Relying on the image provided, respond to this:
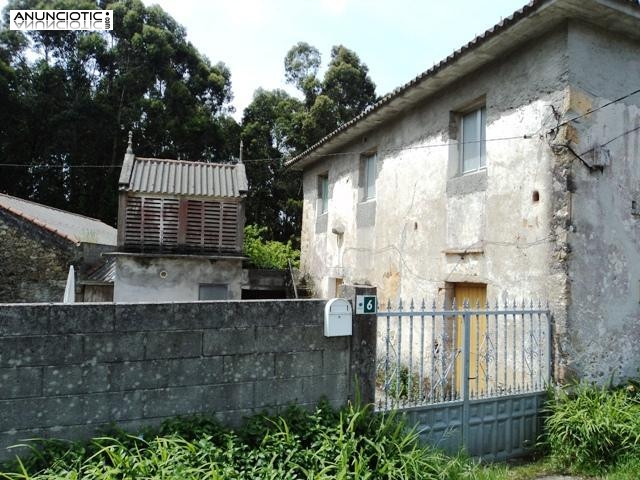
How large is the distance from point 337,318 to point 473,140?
4.51 m

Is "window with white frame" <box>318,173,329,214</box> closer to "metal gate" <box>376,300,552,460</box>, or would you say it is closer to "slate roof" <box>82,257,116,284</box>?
"slate roof" <box>82,257,116,284</box>

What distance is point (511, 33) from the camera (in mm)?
5973

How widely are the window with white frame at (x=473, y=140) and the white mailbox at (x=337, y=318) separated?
395cm

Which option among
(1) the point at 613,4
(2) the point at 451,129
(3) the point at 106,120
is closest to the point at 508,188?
(2) the point at 451,129

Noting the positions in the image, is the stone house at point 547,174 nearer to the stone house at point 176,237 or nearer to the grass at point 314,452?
the grass at point 314,452

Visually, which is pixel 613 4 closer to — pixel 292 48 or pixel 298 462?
pixel 298 462

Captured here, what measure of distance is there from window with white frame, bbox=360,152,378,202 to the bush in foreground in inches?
268

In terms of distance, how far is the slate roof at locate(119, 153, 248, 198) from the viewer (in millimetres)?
12273

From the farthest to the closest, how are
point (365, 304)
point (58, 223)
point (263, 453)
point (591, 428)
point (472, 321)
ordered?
point (58, 223)
point (472, 321)
point (591, 428)
point (365, 304)
point (263, 453)

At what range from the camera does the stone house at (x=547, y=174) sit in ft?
18.2

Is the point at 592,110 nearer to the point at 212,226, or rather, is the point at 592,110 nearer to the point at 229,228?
the point at 229,228

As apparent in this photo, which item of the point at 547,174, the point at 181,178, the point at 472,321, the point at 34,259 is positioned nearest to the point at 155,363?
the point at 472,321

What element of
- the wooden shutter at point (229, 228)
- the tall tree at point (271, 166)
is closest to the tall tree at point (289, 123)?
the tall tree at point (271, 166)

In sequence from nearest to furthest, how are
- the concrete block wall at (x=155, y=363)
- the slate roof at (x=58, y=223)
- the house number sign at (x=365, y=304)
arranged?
the concrete block wall at (x=155, y=363), the house number sign at (x=365, y=304), the slate roof at (x=58, y=223)
